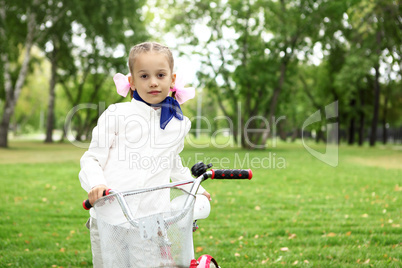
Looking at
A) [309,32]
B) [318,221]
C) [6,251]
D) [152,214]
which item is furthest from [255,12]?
[152,214]

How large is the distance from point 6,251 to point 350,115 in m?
36.3

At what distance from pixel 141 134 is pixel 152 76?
1.22ft

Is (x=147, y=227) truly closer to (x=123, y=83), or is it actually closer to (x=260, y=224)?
(x=123, y=83)

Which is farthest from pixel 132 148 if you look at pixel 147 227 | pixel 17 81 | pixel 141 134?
pixel 17 81

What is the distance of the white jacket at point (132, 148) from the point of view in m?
2.52

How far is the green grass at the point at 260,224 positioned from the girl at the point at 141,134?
2.23 meters

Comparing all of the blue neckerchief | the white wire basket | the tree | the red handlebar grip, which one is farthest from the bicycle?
the tree

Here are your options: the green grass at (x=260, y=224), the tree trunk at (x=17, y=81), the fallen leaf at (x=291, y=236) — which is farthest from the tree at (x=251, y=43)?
the fallen leaf at (x=291, y=236)

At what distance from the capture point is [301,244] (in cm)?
519

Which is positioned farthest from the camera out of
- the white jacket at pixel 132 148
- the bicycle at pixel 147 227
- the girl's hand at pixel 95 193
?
the white jacket at pixel 132 148

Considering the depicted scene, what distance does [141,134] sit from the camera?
259 centimetres

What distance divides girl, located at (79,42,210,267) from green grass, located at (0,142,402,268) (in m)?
2.23

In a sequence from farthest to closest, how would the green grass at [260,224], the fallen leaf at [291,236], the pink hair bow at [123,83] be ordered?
1. the fallen leaf at [291,236]
2. the green grass at [260,224]
3. the pink hair bow at [123,83]

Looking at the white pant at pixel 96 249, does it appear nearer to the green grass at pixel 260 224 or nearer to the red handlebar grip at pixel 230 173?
the red handlebar grip at pixel 230 173
